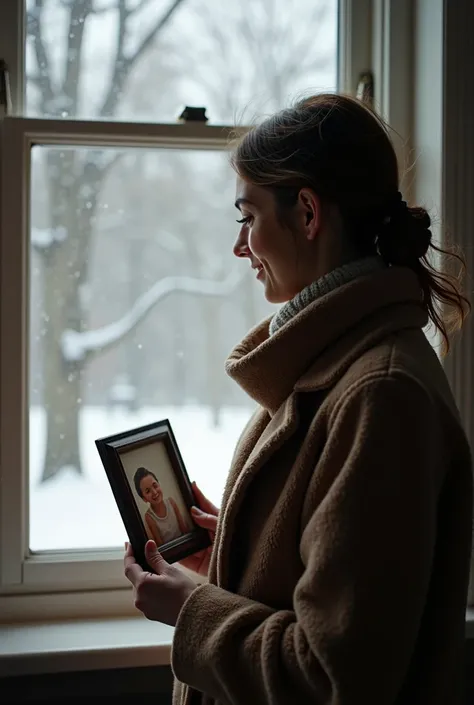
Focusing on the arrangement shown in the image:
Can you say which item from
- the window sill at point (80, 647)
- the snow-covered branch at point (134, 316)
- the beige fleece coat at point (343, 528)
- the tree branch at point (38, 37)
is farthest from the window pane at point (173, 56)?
the window sill at point (80, 647)

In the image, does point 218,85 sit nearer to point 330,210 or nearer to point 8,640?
point 330,210

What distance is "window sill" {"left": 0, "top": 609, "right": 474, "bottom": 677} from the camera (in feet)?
4.16

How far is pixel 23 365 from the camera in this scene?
1395mm

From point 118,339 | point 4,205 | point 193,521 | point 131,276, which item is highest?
point 4,205

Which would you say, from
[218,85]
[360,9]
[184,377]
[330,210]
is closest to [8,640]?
[184,377]

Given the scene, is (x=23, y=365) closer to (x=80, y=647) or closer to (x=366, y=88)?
(x=80, y=647)

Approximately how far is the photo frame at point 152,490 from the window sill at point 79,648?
12.2 inches

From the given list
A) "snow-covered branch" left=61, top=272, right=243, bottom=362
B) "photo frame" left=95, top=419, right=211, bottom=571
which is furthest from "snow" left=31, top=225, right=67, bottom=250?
"photo frame" left=95, top=419, right=211, bottom=571

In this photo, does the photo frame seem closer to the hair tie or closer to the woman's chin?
the woman's chin

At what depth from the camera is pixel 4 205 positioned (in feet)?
4.50

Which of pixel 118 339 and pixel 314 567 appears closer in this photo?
pixel 314 567

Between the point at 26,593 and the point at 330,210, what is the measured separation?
0.96 metres

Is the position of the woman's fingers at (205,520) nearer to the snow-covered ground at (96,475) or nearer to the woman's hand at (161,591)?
the woman's hand at (161,591)

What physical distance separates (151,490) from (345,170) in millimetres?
514
